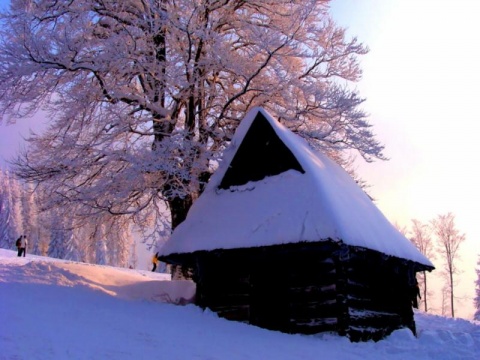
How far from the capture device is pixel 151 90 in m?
13.7

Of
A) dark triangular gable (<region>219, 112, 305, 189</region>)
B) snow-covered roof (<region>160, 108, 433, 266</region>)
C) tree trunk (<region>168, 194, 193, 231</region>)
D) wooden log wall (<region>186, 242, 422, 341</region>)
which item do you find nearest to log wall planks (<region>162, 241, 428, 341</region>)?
wooden log wall (<region>186, 242, 422, 341</region>)

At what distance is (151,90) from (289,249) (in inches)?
273

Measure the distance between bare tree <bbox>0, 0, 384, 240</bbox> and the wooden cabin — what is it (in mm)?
1873

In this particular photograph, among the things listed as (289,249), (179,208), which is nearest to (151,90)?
(179,208)

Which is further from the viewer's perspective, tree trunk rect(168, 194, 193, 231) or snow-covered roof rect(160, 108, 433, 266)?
tree trunk rect(168, 194, 193, 231)

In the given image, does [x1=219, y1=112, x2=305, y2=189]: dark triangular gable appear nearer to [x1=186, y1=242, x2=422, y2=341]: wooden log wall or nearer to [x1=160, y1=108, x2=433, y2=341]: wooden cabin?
[x1=160, y1=108, x2=433, y2=341]: wooden cabin

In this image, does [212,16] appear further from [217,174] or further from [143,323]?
[143,323]

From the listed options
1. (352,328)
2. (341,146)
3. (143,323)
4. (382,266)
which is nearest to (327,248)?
(352,328)

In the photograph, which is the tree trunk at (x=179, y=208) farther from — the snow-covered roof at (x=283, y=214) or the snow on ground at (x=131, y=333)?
the snow on ground at (x=131, y=333)

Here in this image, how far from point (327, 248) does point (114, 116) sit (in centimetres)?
763

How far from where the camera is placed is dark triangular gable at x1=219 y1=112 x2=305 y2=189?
11344mm

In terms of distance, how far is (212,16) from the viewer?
49.2ft

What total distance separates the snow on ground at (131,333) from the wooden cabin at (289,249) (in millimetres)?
630

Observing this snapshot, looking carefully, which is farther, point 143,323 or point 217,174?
point 217,174
